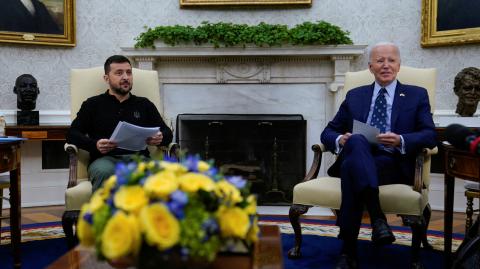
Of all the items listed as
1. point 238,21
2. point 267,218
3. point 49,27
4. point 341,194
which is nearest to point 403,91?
point 341,194

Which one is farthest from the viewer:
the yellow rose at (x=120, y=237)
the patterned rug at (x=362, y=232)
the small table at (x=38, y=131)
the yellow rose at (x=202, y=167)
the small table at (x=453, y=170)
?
the small table at (x=38, y=131)

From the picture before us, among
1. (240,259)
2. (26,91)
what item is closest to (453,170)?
(240,259)

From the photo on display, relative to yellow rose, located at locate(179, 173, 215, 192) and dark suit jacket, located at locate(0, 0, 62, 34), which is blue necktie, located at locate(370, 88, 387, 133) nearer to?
yellow rose, located at locate(179, 173, 215, 192)

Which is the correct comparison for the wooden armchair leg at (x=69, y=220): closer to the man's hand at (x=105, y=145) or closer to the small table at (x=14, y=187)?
the small table at (x=14, y=187)

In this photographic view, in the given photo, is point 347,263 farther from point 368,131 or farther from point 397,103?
point 397,103

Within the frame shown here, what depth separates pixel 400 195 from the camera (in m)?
2.57

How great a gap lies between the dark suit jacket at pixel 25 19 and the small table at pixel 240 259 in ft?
11.9

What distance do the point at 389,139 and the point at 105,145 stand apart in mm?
1670

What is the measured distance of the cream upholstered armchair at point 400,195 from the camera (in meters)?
2.56

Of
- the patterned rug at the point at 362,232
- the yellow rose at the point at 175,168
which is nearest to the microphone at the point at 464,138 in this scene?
the yellow rose at the point at 175,168

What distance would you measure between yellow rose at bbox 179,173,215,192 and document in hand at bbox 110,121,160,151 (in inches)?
63.8

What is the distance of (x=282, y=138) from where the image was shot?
4.92 m

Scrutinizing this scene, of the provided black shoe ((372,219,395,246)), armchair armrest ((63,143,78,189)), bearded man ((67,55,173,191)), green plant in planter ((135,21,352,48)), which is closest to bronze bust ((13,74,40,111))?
green plant in planter ((135,21,352,48))

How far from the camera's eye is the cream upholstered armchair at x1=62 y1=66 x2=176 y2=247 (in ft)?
8.86
